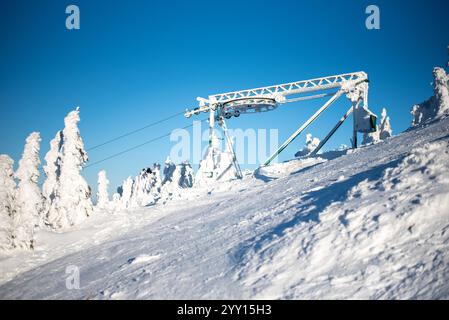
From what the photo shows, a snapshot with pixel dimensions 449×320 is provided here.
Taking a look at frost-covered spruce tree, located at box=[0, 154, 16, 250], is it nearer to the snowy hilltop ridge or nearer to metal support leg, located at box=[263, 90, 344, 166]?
the snowy hilltop ridge

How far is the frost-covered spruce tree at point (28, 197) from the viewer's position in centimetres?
1681

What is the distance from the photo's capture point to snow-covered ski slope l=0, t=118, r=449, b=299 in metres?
5.33

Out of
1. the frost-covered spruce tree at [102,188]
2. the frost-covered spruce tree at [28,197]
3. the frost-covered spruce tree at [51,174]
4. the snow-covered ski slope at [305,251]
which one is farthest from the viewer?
the frost-covered spruce tree at [102,188]

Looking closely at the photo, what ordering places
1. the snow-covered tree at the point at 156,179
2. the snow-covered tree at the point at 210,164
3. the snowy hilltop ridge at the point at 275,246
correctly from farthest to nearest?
1. the snow-covered tree at the point at 156,179
2. the snow-covered tree at the point at 210,164
3. the snowy hilltop ridge at the point at 275,246

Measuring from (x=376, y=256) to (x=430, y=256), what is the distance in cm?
88

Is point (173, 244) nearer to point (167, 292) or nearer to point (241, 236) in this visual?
point (241, 236)

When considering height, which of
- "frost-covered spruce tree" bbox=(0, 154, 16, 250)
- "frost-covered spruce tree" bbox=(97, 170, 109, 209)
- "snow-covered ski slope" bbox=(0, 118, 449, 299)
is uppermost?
"frost-covered spruce tree" bbox=(97, 170, 109, 209)

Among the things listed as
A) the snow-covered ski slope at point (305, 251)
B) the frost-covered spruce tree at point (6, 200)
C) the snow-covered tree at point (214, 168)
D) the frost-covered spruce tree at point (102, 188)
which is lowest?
the snow-covered ski slope at point (305, 251)

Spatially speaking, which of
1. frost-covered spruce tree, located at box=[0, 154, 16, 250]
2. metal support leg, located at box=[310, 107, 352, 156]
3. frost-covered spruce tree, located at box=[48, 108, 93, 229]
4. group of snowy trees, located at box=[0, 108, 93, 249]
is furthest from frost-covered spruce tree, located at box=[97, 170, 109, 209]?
metal support leg, located at box=[310, 107, 352, 156]

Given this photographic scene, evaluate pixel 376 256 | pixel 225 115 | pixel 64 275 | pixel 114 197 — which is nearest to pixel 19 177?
pixel 64 275

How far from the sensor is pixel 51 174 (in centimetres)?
2422

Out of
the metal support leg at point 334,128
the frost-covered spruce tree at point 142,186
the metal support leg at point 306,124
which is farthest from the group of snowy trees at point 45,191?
the frost-covered spruce tree at point 142,186

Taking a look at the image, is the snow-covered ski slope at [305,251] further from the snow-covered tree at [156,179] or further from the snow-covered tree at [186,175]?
the snow-covered tree at [156,179]

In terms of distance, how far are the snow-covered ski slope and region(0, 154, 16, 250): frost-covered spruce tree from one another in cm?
495
